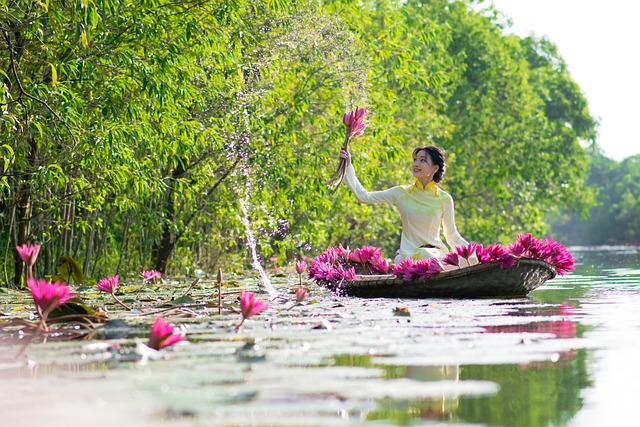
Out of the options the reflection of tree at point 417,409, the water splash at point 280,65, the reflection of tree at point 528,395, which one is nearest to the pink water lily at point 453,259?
the water splash at point 280,65

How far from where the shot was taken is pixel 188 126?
547 inches

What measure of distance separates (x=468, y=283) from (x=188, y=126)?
477cm

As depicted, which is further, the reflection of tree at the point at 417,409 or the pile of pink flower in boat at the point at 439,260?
the pile of pink flower in boat at the point at 439,260

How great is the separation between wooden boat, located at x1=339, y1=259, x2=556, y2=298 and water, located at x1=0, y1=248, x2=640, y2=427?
2542 mm

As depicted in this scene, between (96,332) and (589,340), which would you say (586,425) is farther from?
(96,332)

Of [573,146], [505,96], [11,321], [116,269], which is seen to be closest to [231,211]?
[116,269]

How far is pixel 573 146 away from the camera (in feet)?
148

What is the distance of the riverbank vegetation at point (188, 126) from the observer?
11.7 metres

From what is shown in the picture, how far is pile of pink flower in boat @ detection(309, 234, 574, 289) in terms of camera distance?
35.2ft

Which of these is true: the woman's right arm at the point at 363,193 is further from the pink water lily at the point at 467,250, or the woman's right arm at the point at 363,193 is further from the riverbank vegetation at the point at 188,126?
the riverbank vegetation at the point at 188,126

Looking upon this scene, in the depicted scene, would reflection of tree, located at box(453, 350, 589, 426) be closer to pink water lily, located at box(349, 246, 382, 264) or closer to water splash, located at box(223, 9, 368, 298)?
pink water lily, located at box(349, 246, 382, 264)

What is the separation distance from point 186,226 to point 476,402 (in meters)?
13.7

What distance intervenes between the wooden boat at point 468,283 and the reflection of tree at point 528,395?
200 inches

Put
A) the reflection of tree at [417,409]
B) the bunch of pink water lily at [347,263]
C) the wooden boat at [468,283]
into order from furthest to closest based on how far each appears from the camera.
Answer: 1. the bunch of pink water lily at [347,263]
2. the wooden boat at [468,283]
3. the reflection of tree at [417,409]
